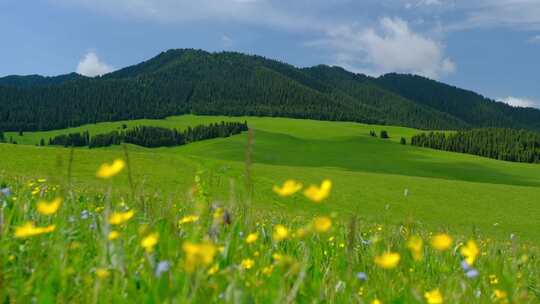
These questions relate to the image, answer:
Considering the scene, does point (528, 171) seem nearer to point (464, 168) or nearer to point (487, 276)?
point (464, 168)

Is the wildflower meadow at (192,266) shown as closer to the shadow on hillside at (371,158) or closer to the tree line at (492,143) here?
the shadow on hillside at (371,158)

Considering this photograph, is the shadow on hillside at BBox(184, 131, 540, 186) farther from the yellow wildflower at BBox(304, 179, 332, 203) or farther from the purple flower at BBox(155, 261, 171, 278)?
the yellow wildflower at BBox(304, 179, 332, 203)

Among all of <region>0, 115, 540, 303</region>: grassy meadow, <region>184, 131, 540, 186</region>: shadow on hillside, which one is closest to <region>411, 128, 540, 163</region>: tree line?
<region>184, 131, 540, 186</region>: shadow on hillside

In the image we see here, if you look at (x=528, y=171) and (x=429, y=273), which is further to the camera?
(x=528, y=171)

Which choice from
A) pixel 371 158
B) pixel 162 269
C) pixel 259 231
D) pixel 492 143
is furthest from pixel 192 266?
pixel 492 143

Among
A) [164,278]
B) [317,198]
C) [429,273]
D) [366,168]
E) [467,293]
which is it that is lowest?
[366,168]

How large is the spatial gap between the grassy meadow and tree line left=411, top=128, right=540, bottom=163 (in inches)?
1590

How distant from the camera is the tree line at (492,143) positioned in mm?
171375

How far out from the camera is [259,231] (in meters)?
5.96

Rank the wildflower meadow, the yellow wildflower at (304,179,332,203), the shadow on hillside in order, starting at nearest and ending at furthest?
the yellow wildflower at (304,179,332,203), the wildflower meadow, the shadow on hillside

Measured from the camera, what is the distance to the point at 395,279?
450 centimetres

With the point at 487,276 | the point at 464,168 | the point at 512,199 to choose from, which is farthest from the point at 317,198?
the point at 464,168

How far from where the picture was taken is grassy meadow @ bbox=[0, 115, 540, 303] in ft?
8.54

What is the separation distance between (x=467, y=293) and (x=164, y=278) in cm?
205
